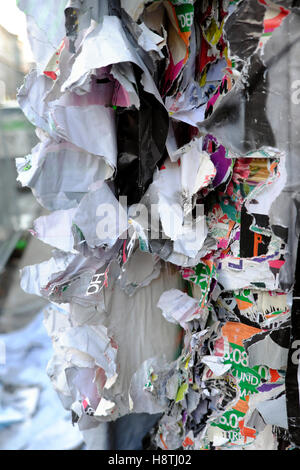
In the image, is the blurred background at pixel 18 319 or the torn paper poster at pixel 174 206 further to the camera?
the blurred background at pixel 18 319

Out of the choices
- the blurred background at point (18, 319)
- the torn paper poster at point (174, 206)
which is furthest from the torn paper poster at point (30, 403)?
the torn paper poster at point (174, 206)

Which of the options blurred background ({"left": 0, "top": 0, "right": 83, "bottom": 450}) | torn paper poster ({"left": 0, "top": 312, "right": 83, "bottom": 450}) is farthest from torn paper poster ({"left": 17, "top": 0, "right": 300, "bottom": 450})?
torn paper poster ({"left": 0, "top": 312, "right": 83, "bottom": 450})

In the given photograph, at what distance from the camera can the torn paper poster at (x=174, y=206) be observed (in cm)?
47

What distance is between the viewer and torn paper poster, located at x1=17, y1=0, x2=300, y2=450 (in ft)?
1.54

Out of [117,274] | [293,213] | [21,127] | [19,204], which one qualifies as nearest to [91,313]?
[117,274]

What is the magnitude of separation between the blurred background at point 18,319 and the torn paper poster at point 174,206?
0.15 metres

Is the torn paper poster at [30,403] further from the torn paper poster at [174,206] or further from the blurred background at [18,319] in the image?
the torn paper poster at [174,206]

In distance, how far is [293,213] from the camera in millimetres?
464

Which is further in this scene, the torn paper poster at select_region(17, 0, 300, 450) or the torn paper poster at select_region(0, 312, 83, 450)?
the torn paper poster at select_region(0, 312, 83, 450)

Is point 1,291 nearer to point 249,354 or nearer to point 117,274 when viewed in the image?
point 117,274

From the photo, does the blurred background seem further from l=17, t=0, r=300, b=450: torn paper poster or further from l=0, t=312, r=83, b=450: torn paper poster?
l=17, t=0, r=300, b=450: torn paper poster

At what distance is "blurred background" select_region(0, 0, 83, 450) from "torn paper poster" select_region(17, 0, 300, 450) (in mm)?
149

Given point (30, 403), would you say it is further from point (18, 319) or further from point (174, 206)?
point (174, 206)

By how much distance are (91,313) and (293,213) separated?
398mm
